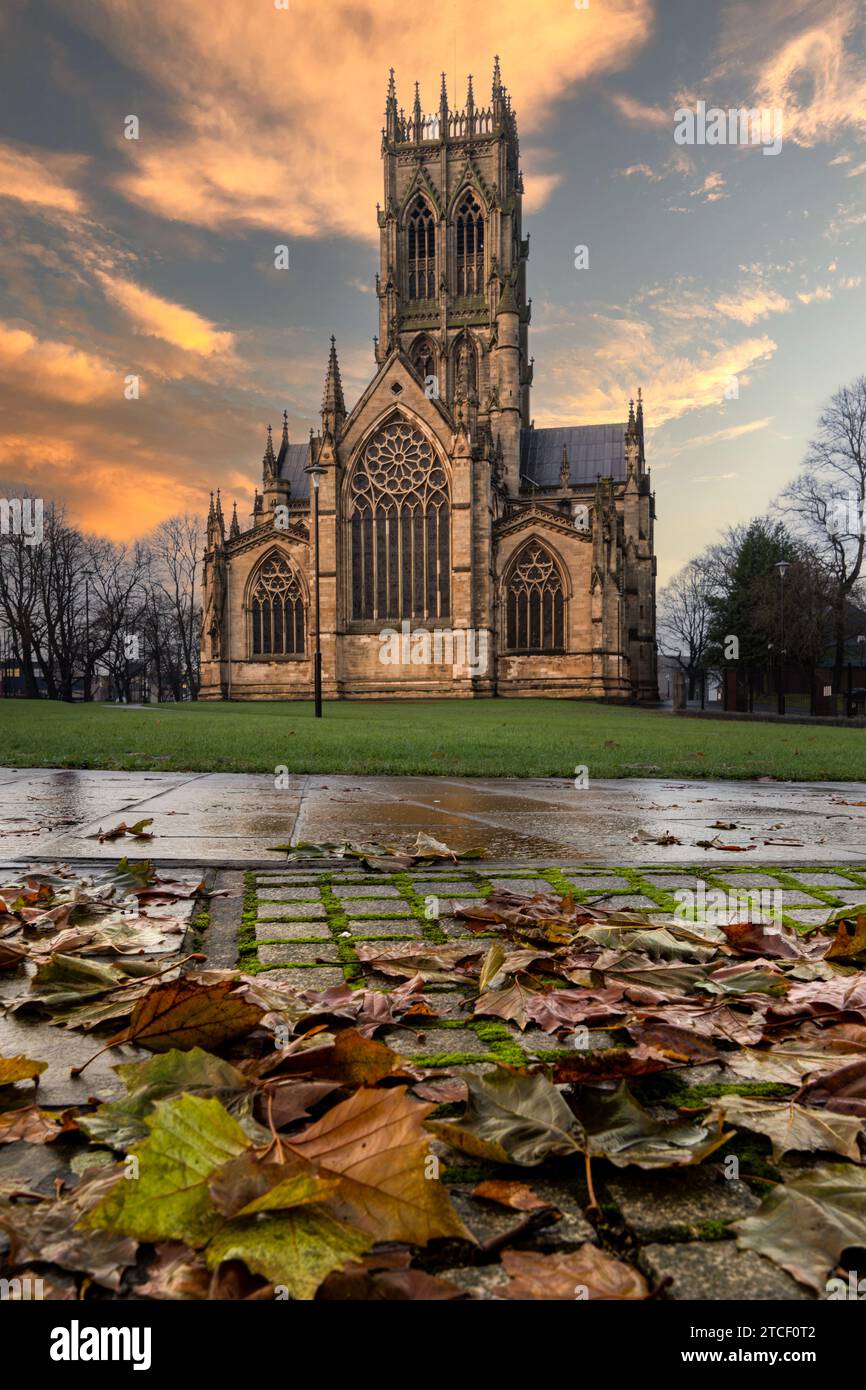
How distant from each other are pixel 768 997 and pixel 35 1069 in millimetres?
1563

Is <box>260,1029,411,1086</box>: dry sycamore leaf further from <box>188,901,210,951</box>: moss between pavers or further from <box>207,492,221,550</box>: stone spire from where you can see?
<box>207,492,221,550</box>: stone spire

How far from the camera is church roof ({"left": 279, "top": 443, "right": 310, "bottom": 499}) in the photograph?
57281 millimetres

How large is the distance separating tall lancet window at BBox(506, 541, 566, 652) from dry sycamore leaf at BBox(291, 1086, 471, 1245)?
135ft

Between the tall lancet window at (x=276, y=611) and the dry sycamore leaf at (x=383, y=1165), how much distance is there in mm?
43799

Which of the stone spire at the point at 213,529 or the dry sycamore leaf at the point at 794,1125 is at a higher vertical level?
the stone spire at the point at 213,529

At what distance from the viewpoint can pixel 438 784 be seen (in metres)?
7.79

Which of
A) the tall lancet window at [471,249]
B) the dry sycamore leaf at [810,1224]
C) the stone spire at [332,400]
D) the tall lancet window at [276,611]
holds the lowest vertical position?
the dry sycamore leaf at [810,1224]

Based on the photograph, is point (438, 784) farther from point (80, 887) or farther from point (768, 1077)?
point (768, 1077)

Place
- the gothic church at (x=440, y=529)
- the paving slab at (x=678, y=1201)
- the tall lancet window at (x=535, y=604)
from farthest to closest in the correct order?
1. the tall lancet window at (x=535, y=604)
2. the gothic church at (x=440, y=529)
3. the paving slab at (x=678, y=1201)

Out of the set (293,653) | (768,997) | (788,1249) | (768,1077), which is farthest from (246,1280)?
(293,653)

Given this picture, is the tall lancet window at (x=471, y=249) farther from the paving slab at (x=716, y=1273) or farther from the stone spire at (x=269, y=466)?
the paving slab at (x=716, y=1273)

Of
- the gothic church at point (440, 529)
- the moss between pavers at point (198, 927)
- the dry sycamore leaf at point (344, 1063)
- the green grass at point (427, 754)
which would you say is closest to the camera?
the dry sycamore leaf at point (344, 1063)

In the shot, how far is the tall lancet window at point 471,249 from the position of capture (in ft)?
168

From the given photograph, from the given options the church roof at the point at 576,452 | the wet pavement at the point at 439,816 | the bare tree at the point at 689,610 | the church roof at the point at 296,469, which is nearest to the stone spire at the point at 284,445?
the church roof at the point at 296,469
